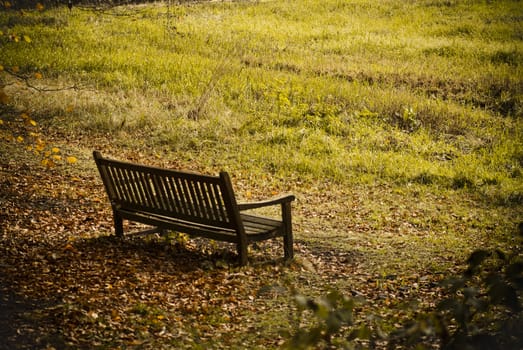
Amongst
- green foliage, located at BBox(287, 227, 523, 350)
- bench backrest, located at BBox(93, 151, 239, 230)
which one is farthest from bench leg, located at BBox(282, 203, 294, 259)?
green foliage, located at BBox(287, 227, 523, 350)

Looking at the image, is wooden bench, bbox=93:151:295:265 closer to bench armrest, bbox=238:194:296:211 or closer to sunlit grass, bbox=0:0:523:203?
bench armrest, bbox=238:194:296:211

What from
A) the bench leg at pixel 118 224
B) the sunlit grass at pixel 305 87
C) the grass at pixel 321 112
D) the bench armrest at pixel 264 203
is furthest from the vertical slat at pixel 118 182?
the sunlit grass at pixel 305 87

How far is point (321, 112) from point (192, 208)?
9.95m

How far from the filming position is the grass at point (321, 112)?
33.8 ft

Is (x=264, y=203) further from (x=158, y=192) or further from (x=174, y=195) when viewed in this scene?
(x=158, y=192)

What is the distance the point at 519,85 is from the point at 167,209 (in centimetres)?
1570

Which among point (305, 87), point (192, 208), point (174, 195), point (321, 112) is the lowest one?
point (321, 112)

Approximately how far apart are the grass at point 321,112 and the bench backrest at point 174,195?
126 cm

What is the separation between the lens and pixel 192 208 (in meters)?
6.86

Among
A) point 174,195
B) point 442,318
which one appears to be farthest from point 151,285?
point 442,318

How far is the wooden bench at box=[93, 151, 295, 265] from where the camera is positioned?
21.5ft

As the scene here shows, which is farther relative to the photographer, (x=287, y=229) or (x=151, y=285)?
(x=287, y=229)

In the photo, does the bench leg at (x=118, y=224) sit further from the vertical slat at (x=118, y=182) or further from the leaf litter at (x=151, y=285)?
the vertical slat at (x=118, y=182)

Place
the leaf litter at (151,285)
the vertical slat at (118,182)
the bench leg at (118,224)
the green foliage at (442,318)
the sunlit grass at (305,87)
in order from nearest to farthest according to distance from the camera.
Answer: the green foliage at (442,318) < the leaf litter at (151,285) < the vertical slat at (118,182) < the bench leg at (118,224) < the sunlit grass at (305,87)
